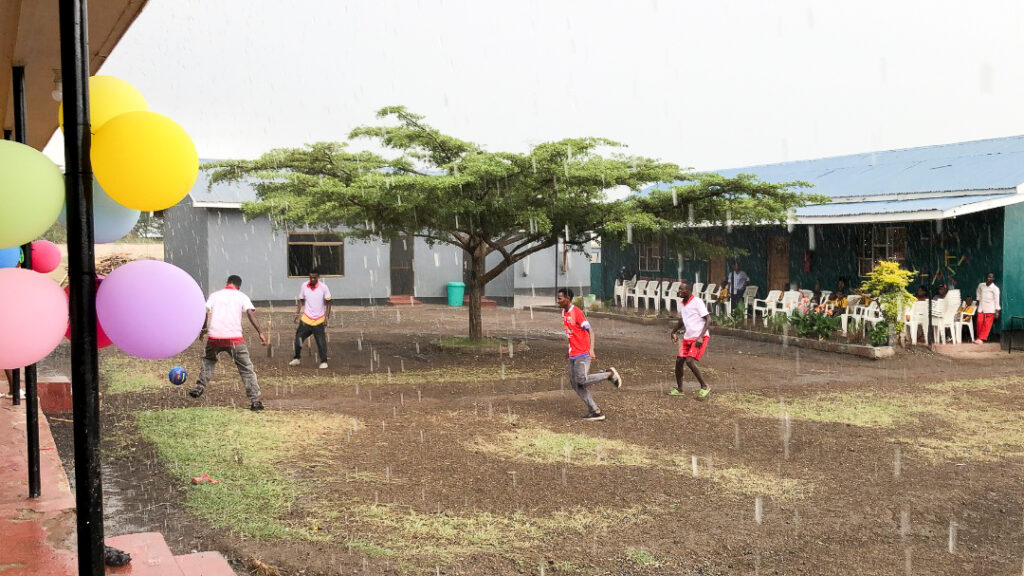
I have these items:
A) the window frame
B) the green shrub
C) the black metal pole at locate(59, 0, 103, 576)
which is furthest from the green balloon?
the window frame

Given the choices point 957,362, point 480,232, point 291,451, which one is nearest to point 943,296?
point 957,362

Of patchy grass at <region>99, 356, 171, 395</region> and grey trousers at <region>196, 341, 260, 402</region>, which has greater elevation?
grey trousers at <region>196, 341, 260, 402</region>

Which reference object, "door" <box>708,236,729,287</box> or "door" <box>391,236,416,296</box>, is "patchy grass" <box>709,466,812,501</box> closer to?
"door" <box>708,236,729,287</box>

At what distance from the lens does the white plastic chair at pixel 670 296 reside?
23.0 m

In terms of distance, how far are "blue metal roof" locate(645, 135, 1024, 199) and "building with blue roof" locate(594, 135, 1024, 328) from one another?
0.03m

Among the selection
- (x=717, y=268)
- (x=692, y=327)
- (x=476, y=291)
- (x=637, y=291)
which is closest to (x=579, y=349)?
(x=692, y=327)

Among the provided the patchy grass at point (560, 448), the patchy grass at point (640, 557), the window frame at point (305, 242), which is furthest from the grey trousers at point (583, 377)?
the window frame at point (305, 242)

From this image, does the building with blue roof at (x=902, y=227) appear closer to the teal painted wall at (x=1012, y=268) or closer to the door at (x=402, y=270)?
the teal painted wall at (x=1012, y=268)

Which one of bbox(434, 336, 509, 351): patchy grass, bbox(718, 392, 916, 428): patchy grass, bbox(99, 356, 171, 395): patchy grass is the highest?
bbox(434, 336, 509, 351): patchy grass

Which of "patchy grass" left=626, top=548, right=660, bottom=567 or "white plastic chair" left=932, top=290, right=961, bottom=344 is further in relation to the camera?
"white plastic chair" left=932, top=290, right=961, bottom=344

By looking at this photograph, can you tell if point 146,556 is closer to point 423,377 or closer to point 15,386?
point 15,386

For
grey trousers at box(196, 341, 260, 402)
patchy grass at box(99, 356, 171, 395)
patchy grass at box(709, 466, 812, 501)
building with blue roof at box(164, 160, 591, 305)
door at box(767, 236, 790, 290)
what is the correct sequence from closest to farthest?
patchy grass at box(709, 466, 812, 501) < grey trousers at box(196, 341, 260, 402) < patchy grass at box(99, 356, 171, 395) < door at box(767, 236, 790, 290) < building with blue roof at box(164, 160, 591, 305)

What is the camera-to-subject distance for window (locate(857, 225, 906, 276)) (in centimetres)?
1883

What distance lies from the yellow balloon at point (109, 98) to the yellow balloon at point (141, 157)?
79 centimetres
